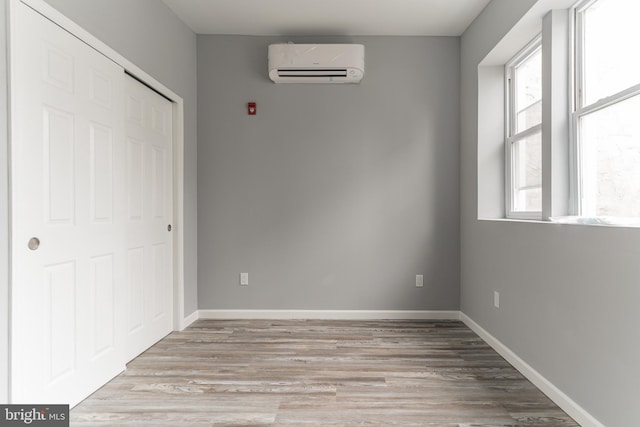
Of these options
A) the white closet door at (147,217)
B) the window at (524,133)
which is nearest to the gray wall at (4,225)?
the white closet door at (147,217)

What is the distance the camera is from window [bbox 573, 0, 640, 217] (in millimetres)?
1871

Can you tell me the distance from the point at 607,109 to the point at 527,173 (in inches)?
37.9

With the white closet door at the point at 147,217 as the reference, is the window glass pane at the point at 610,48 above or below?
above

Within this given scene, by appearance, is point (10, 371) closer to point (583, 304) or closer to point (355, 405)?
point (355, 405)

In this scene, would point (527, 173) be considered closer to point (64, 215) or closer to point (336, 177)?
point (336, 177)

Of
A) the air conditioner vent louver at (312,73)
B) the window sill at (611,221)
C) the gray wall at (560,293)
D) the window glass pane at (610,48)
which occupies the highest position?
the air conditioner vent louver at (312,73)

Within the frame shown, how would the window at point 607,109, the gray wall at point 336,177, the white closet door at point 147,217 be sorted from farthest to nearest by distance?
the gray wall at point 336,177, the white closet door at point 147,217, the window at point 607,109

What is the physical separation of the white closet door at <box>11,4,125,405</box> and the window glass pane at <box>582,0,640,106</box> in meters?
2.80

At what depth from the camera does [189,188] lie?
3.65 meters

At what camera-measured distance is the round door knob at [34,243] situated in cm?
177

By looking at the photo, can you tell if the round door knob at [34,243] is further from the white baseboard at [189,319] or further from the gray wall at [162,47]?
the white baseboard at [189,319]

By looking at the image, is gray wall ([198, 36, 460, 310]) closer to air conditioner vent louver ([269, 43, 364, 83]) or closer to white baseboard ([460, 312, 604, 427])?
air conditioner vent louver ([269, 43, 364, 83])

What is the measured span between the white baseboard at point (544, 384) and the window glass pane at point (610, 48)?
63.3 inches

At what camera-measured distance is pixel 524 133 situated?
294 cm
